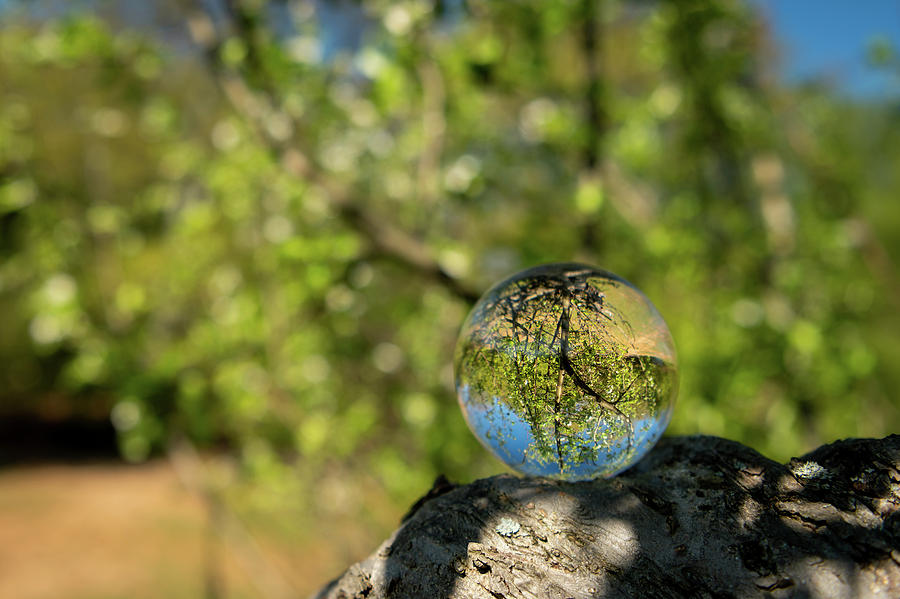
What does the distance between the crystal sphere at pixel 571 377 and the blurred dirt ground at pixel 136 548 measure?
19.6ft

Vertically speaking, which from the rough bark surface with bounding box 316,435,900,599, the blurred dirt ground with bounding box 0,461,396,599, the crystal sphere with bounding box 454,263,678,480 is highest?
the crystal sphere with bounding box 454,263,678,480

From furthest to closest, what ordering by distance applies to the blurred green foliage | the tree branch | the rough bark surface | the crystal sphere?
the blurred green foliage
the tree branch
the crystal sphere
the rough bark surface

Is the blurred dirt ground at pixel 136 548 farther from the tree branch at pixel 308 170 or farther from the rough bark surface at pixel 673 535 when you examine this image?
the rough bark surface at pixel 673 535

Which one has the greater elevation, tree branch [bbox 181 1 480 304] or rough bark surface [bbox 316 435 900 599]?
tree branch [bbox 181 1 480 304]

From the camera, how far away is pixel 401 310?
498cm

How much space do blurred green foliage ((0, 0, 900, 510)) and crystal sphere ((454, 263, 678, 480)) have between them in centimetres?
178

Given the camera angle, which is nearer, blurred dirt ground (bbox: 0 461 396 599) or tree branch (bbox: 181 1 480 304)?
tree branch (bbox: 181 1 480 304)

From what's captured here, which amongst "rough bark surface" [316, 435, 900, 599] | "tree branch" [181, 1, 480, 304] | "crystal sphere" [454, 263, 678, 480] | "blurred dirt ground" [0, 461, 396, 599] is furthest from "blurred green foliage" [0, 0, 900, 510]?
"blurred dirt ground" [0, 461, 396, 599]

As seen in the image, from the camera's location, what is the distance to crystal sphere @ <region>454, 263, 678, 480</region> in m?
1.52

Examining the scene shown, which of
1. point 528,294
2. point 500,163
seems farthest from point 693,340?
point 528,294

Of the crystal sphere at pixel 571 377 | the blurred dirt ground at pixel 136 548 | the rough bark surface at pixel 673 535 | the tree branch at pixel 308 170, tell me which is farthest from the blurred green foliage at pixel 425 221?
the blurred dirt ground at pixel 136 548

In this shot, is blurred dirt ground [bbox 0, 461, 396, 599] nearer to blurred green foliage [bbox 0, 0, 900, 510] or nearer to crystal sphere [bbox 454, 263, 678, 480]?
blurred green foliage [bbox 0, 0, 900, 510]

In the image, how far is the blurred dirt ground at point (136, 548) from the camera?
10.1 metres

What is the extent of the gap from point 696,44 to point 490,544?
441cm
